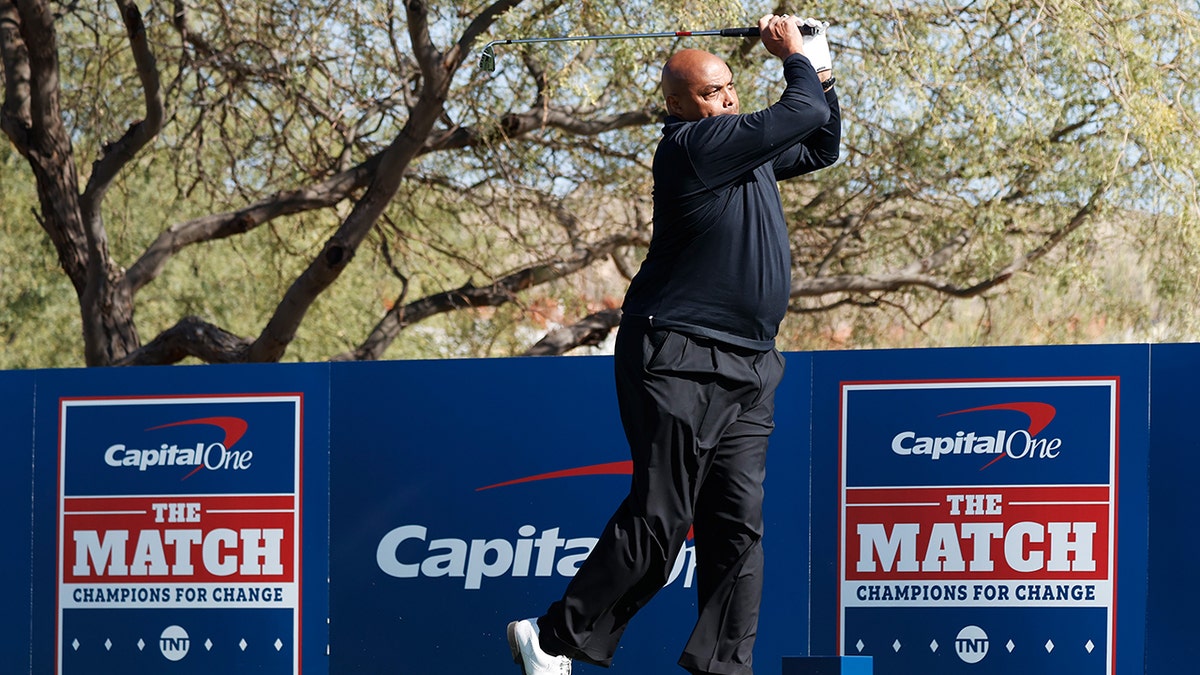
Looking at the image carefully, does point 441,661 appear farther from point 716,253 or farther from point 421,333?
point 421,333

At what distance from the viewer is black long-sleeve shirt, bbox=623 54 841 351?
3703mm

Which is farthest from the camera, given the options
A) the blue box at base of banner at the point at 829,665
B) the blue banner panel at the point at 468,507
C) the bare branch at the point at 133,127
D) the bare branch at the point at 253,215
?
the bare branch at the point at 253,215

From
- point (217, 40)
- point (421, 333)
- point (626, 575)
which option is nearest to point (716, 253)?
point (626, 575)

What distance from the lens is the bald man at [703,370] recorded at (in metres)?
3.77

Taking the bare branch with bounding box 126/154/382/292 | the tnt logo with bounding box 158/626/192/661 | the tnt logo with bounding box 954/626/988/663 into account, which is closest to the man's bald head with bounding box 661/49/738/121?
the tnt logo with bounding box 954/626/988/663

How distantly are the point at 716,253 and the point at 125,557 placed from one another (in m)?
2.99

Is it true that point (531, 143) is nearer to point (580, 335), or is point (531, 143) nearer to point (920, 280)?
point (580, 335)

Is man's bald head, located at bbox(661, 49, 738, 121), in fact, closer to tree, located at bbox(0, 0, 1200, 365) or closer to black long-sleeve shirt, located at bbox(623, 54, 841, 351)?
black long-sleeve shirt, located at bbox(623, 54, 841, 351)

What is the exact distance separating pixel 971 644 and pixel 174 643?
2962mm

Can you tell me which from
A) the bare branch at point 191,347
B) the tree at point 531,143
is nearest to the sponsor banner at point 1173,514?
the tree at point 531,143

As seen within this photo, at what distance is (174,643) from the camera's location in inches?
217

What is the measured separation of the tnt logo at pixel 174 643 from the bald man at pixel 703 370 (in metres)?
Answer: 2.11

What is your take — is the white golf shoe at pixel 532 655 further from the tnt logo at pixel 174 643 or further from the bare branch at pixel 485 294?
the bare branch at pixel 485 294

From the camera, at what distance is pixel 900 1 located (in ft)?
30.3
